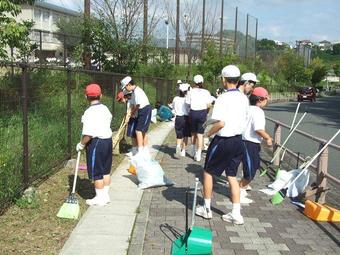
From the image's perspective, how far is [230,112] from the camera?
590 cm

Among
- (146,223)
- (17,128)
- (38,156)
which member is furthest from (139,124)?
(146,223)

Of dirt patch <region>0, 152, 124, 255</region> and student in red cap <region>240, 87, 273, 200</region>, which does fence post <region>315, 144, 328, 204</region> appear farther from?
dirt patch <region>0, 152, 124, 255</region>

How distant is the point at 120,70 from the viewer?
20.9 metres

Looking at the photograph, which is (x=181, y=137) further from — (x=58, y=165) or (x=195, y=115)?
(x=58, y=165)

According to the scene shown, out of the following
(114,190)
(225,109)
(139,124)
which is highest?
(225,109)

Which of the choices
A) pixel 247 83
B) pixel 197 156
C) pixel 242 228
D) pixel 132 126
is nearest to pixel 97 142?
pixel 242 228

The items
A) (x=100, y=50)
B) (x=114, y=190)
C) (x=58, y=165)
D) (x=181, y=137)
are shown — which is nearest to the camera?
(x=114, y=190)

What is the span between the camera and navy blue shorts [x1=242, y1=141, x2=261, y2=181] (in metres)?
7.09

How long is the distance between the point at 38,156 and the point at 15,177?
1212mm

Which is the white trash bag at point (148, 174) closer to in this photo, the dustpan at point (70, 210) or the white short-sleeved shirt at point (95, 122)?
the white short-sleeved shirt at point (95, 122)

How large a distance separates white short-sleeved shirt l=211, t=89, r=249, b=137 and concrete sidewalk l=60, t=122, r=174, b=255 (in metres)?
1.56

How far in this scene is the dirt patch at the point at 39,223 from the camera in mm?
5094

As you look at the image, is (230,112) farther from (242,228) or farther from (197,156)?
(197,156)

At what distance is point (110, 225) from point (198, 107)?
4959 mm
